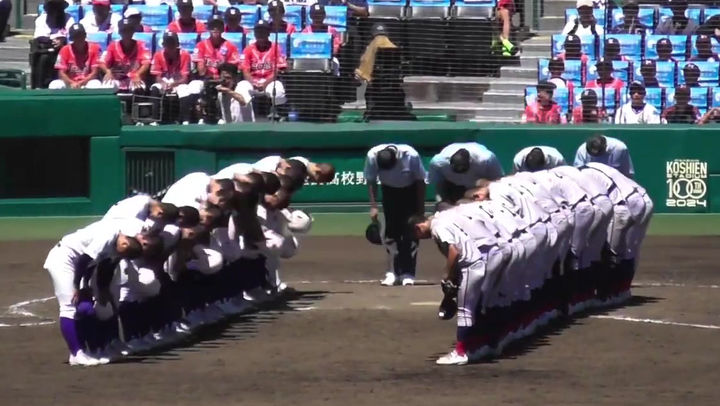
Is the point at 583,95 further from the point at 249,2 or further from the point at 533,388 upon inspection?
the point at 533,388

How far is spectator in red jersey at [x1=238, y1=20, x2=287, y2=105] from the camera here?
66.8 ft

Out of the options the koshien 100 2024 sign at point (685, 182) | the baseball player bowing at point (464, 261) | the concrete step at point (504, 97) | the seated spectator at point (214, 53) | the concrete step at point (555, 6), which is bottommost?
the koshien 100 2024 sign at point (685, 182)

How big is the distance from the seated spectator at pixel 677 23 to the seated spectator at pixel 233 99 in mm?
5332

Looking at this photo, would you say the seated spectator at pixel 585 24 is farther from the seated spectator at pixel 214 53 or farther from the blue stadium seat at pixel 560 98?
the seated spectator at pixel 214 53

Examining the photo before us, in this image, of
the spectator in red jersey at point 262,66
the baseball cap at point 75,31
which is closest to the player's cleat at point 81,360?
the spectator in red jersey at point 262,66

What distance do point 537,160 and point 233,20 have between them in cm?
870

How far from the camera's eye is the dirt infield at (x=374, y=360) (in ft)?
31.7

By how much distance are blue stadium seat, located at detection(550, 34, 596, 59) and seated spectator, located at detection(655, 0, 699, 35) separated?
1.03m

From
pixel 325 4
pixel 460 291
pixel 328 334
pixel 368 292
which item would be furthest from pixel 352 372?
pixel 325 4

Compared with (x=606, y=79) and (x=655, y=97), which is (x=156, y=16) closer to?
(x=606, y=79)

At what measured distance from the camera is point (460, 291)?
34.8 feet

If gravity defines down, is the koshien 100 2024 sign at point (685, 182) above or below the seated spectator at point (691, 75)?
below

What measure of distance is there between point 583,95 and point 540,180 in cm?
786

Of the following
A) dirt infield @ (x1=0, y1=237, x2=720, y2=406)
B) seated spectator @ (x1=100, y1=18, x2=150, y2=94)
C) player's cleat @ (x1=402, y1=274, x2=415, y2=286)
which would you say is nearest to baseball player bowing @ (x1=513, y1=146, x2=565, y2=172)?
dirt infield @ (x1=0, y1=237, x2=720, y2=406)
